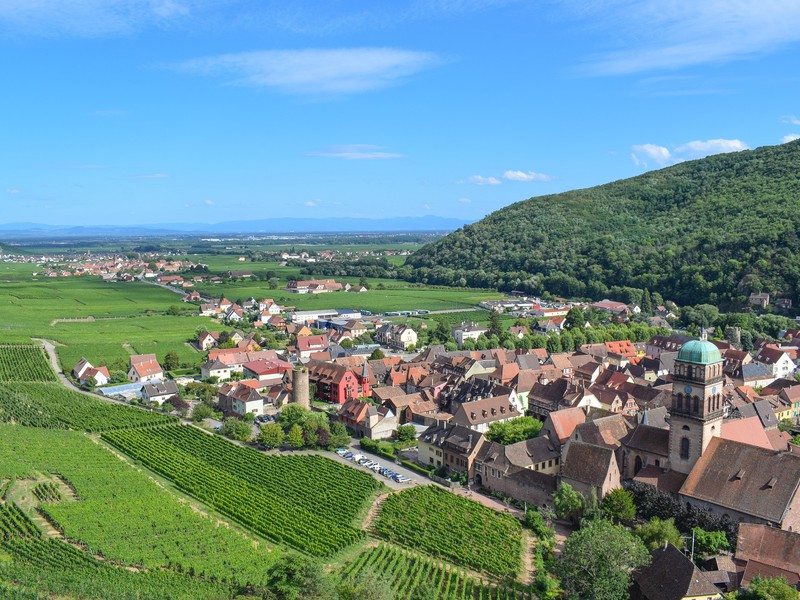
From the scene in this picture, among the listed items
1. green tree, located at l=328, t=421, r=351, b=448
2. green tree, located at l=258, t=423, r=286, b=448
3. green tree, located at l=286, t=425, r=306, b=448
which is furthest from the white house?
green tree, located at l=258, t=423, r=286, b=448

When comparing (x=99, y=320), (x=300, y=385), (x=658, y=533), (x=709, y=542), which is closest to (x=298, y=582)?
(x=658, y=533)

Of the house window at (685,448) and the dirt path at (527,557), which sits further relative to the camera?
the house window at (685,448)

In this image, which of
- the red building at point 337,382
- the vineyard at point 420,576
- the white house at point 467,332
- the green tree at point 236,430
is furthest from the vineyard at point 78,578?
the white house at point 467,332

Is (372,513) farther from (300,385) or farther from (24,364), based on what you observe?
(24,364)

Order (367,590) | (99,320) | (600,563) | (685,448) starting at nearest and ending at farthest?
(367,590), (600,563), (685,448), (99,320)

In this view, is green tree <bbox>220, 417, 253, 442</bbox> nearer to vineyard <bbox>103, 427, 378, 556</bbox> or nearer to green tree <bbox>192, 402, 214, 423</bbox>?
vineyard <bbox>103, 427, 378, 556</bbox>

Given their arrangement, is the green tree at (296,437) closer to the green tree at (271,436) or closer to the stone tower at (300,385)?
the green tree at (271,436)
